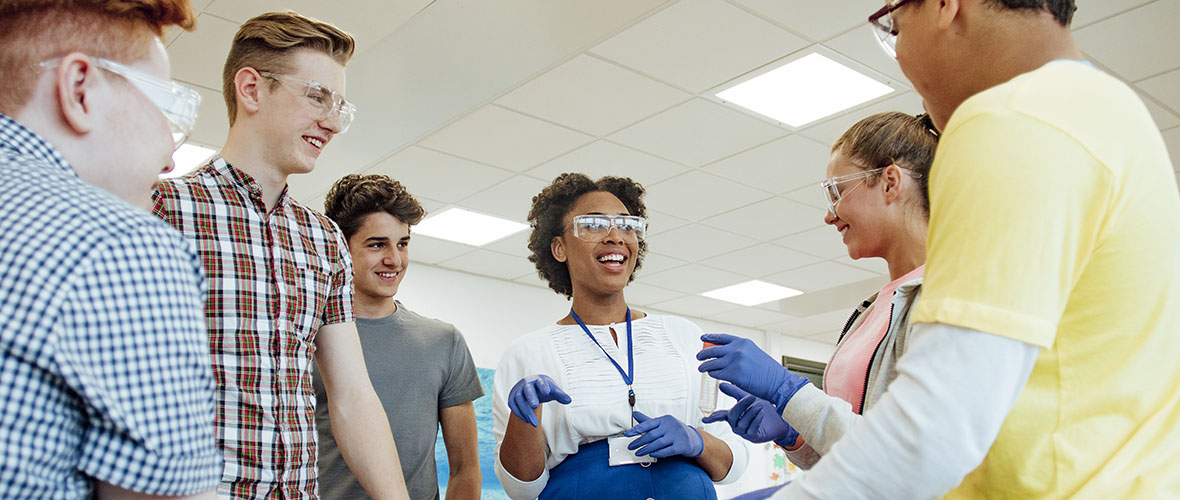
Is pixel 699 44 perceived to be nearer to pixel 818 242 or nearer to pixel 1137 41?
pixel 1137 41

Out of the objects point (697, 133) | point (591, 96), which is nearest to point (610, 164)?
point (697, 133)

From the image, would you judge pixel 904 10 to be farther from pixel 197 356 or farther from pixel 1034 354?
pixel 197 356

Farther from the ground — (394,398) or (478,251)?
(478,251)

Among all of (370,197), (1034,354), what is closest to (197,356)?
(1034,354)

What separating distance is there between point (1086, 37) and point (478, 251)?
185 inches

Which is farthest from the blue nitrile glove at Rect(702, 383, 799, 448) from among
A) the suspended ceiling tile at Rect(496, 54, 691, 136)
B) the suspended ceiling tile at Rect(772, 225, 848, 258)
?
the suspended ceiling tile at Rect(772, 225, 848, 258)

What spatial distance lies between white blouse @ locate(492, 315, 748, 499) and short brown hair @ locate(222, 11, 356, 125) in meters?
0.89

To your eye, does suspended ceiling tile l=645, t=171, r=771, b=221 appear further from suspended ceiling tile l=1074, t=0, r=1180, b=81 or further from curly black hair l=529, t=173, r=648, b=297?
curly black hair l=529, t=173, r=648, b=297

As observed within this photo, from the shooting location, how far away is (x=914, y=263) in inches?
67.1

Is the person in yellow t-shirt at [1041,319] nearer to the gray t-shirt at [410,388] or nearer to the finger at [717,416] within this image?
the finger at [717,416]

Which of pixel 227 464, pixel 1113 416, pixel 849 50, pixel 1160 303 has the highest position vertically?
pixel 849 50

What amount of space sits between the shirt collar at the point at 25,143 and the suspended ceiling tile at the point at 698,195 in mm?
4714

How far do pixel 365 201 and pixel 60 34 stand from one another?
1.82 metres

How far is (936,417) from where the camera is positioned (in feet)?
2.43
